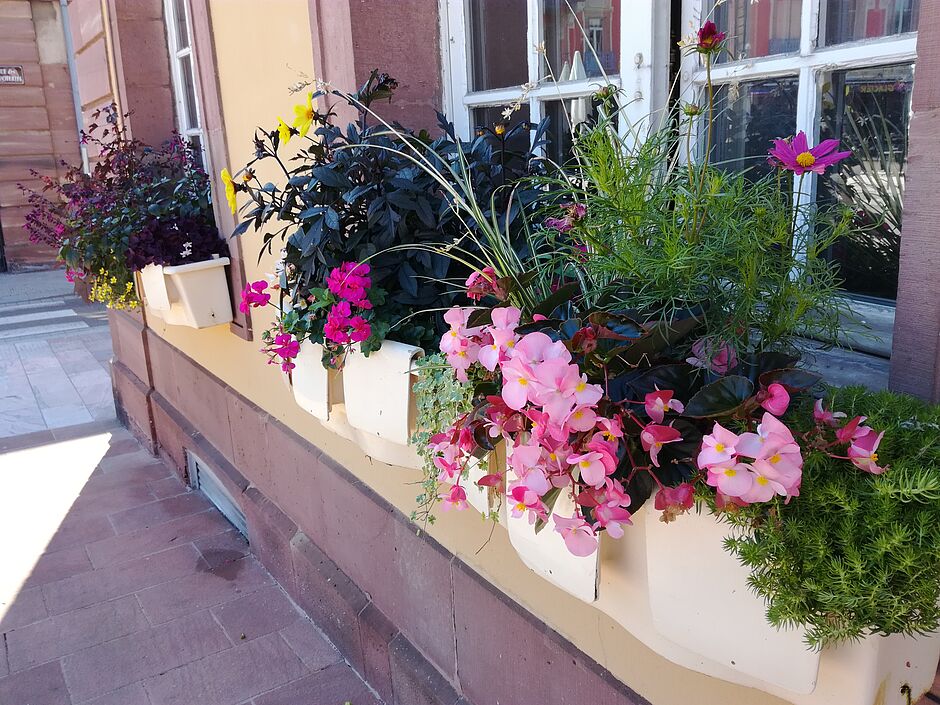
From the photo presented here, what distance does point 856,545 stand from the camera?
981 mm

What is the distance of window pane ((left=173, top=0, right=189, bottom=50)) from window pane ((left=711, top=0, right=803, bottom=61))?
3.57 m

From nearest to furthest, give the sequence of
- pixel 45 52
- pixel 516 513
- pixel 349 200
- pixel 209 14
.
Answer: pixel 516 513
pixel 349 200
pixel 209 14
pixel 45 52

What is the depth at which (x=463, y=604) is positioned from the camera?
7.93ft

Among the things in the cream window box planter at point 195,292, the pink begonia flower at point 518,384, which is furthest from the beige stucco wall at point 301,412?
the pink begonia flower at point 518,384

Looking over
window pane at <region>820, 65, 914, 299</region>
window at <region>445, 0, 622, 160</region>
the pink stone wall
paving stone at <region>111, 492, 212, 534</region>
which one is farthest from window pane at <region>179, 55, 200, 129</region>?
the pink stone wall

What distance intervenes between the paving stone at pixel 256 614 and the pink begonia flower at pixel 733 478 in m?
2.90

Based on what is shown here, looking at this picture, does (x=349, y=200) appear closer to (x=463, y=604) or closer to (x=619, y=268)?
(x=619, y=268)

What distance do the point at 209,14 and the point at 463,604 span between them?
8.09 ft

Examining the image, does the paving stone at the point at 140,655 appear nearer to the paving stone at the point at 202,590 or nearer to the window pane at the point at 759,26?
the paving stone at the point at 202,590

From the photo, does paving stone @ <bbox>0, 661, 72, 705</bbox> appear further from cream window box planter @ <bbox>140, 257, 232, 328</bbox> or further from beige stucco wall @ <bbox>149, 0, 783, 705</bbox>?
cream window box planter @ <bbox>140, 257, 232, 328</bbox>

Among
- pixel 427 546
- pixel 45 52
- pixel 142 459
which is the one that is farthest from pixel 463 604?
pixel 45 52

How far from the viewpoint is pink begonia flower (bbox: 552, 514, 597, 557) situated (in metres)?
1.21

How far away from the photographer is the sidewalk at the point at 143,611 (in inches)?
124

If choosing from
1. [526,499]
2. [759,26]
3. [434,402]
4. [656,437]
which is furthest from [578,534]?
[759,26]
